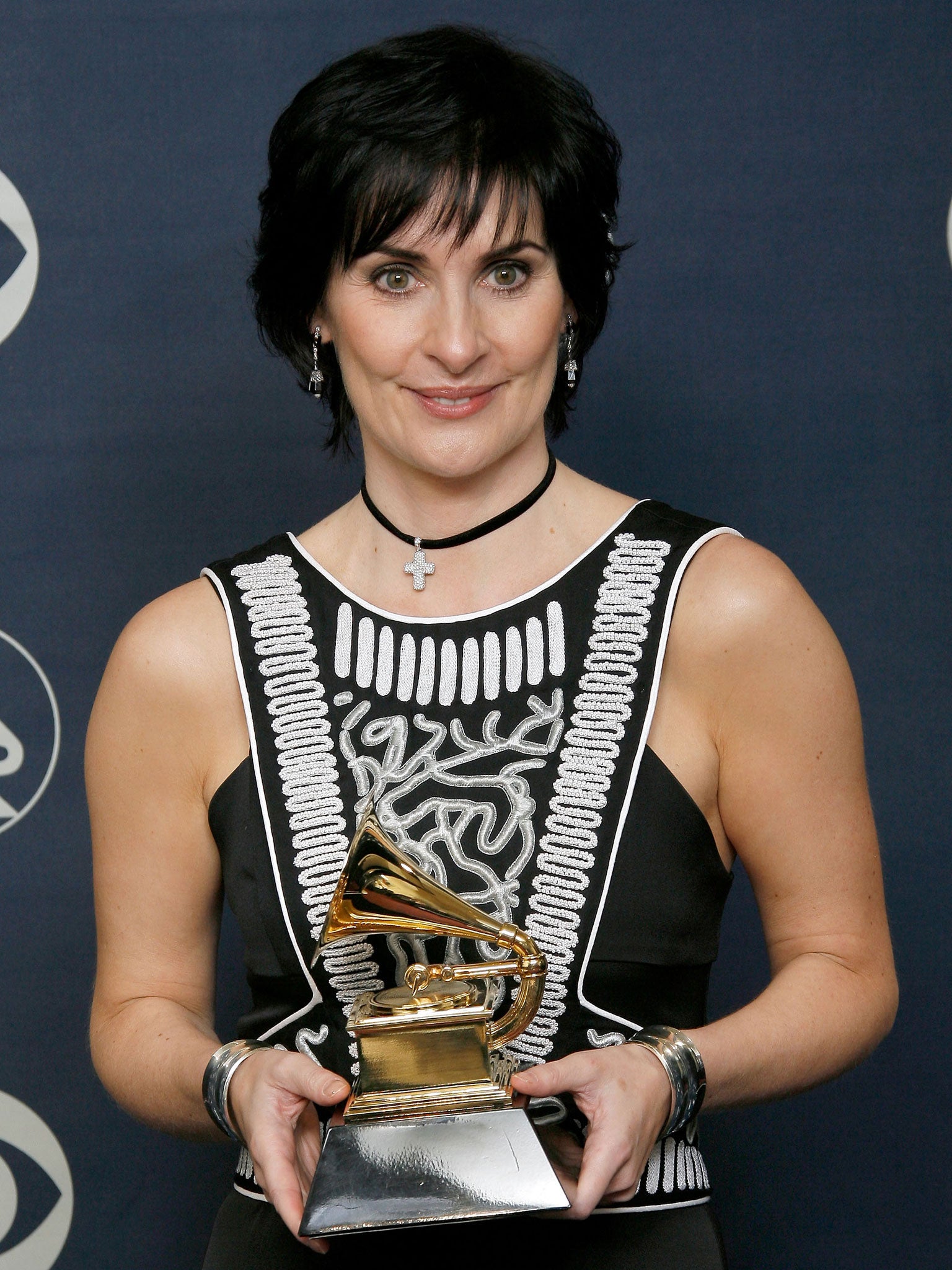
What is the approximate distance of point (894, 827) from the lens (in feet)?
7.23

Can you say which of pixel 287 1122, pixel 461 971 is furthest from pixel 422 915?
pixel 287 1122

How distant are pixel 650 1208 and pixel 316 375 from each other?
2.98 ft

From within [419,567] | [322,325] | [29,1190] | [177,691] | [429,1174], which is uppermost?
[322,325]

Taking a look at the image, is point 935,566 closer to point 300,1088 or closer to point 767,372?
point 767,372

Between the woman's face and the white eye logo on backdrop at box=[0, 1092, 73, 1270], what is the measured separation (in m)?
1.22

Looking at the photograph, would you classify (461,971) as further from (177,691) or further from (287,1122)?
(177,691)

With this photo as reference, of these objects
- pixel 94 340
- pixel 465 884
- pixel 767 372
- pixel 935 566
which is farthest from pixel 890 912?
pixel 94 340

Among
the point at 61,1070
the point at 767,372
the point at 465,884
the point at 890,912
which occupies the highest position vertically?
the point at 767,372

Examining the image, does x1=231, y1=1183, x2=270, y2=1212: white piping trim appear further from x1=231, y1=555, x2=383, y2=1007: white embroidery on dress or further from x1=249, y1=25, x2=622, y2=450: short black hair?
x1=249, y1=25, x2=622, y2=450: short black hair

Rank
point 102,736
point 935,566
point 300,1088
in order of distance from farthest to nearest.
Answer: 1. point 935,566
2. point 102,736
3. point 300,1088

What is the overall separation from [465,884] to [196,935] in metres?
0.33

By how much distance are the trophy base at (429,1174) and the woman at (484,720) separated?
21cm

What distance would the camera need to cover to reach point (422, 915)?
1262 mm

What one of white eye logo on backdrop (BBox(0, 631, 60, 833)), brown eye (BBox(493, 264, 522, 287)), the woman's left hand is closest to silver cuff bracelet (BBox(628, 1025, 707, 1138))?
the woman's left hand
